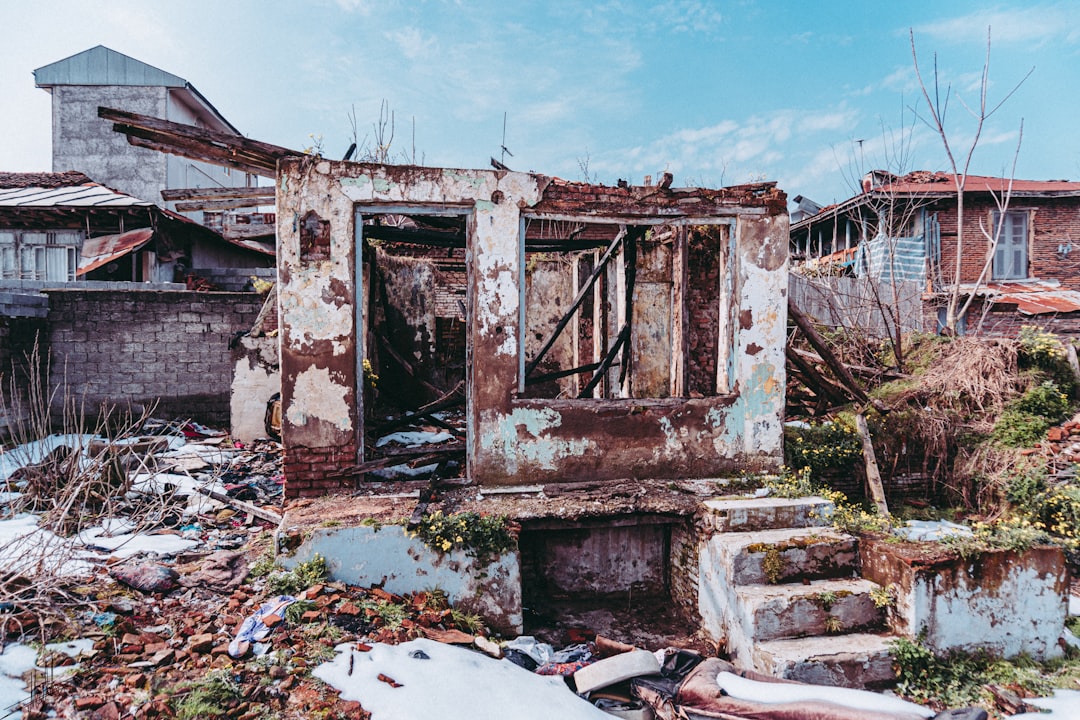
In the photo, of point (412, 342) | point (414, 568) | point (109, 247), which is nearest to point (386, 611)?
point (414, 568)

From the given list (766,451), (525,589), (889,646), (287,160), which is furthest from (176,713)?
(766,451)

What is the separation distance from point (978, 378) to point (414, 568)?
25.1 feet

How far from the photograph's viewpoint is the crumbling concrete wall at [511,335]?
477 centimetres

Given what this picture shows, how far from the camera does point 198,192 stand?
210 inches

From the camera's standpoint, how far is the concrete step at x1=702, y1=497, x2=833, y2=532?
4613 millimetres

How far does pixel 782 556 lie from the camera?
14.3 feet

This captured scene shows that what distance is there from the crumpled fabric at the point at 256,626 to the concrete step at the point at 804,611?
10.6ft

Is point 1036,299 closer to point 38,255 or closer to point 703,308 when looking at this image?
point 703,308

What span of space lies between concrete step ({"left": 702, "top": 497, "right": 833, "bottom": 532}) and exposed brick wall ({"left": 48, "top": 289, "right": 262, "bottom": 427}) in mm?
7251

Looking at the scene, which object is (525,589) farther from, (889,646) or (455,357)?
(455,357)

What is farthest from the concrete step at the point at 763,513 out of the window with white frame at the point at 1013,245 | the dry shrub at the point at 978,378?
the window with white frame at the point at 1013,245

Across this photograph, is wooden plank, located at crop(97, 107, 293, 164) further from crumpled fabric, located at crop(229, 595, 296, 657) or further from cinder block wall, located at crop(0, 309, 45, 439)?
cinder block wall, located at crop(0, 309, 45, 439)

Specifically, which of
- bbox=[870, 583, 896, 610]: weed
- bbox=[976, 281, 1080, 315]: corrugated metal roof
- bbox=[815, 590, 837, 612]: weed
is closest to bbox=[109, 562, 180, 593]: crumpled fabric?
bbox=[815, 590, 837, 612]: weed

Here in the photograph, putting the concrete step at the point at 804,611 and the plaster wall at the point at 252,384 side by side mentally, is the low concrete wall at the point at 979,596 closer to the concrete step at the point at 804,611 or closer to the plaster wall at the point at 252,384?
the concrete step at the point at 804,611
